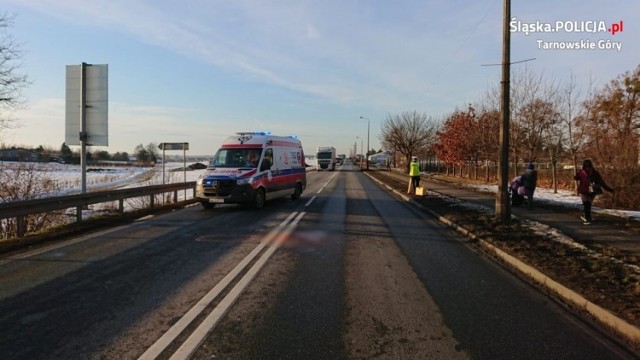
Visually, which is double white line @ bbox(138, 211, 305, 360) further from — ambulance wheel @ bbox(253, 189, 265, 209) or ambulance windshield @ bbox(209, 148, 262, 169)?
ambulance windshield @ bbox(209, 148, 262, 169)

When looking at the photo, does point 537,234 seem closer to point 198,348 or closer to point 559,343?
point 559,343

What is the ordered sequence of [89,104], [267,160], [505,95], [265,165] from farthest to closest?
1. [267,160]
2. [265,165]
3. [89,104]
4. [505,95]

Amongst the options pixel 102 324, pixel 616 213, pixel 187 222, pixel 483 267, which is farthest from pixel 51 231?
pixel 616 213

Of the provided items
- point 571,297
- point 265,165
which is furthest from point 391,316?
point 265,165

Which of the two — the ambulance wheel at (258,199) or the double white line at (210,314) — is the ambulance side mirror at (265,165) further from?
the double white line at (210,314)

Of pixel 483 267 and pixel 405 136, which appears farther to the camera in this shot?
pixel 405 136

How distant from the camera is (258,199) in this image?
16.4 m

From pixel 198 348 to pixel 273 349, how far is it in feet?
2.09

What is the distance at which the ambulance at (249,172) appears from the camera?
15.8 metres

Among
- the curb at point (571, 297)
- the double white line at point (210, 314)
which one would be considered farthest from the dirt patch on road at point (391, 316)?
the curb at point (571, 297)

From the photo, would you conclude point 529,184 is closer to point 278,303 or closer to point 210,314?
point 278,303

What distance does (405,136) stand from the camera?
67.4m

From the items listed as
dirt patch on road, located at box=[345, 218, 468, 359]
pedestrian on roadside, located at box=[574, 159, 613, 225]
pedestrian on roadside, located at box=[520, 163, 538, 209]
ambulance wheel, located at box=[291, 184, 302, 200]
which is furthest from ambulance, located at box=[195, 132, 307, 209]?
pedestrian on roadside, located at box=[574, 159, 613, 225]

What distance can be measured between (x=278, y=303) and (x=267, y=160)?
11982 millimetres
